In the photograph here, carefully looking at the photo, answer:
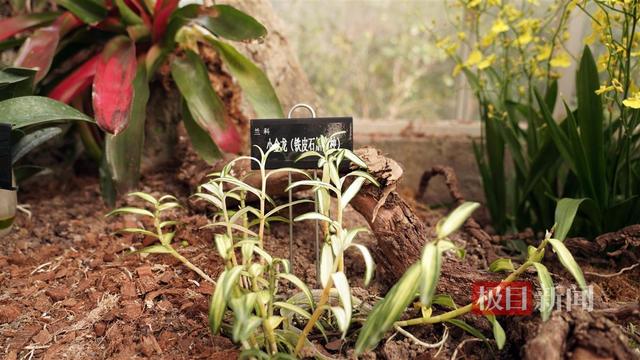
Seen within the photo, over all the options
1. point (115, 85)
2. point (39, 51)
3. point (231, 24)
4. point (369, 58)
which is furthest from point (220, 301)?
point (369, 58)

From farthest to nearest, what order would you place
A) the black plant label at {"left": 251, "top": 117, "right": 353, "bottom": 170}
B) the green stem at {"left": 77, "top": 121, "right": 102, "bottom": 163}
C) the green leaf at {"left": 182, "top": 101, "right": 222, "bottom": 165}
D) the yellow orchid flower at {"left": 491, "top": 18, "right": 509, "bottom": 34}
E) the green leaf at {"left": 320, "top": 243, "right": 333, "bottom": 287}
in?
the green stem at {"left": 77, "top": 121, "right": 102, "bottom": 163} < the green leaf at {"left": 182, "top": 101, "right": 222, "bottom": 165} < the yellow orchid flower at {"left": 491, "top": 18, "right": 509, "bottom": 34} < the black plant label at {"left": 251, "top": 117, "right": 353, "bottom": 170} < the green leaf at {"left": 320, "top": 243, "right": 333, "bottom": 287}

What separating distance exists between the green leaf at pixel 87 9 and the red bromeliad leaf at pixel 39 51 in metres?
0.12

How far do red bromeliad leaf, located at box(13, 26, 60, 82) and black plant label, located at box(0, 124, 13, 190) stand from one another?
39 centimetres

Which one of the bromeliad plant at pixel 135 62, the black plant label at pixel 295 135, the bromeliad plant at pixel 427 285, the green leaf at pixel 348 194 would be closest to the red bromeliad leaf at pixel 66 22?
the bromeliad plant at pixel 135 62

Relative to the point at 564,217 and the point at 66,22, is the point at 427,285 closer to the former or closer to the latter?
the point at 564,217

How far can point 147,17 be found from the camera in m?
1.98

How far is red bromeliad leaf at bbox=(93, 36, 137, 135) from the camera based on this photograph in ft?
5.52

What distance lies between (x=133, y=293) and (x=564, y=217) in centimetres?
105

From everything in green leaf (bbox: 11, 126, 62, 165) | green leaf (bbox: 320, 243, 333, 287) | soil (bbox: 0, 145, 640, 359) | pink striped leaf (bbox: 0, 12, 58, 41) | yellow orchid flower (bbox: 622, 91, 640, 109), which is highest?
pink striped leaf (bbox: 0, 12, 58, 41)

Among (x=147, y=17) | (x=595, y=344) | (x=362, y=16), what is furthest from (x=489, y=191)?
(x=362, y=16)

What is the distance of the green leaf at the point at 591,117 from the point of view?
5.44 ft

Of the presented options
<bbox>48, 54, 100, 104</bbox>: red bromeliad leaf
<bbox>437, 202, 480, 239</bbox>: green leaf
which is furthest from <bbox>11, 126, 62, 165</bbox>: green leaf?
<bbox>437, 202, 480, 239</bbox>: green leaf

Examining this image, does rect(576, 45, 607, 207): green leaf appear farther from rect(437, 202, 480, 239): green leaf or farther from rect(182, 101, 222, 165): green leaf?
rect(182, 101, 222, 165): green leaf

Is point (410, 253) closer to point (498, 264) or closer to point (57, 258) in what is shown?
point (498, 264)
